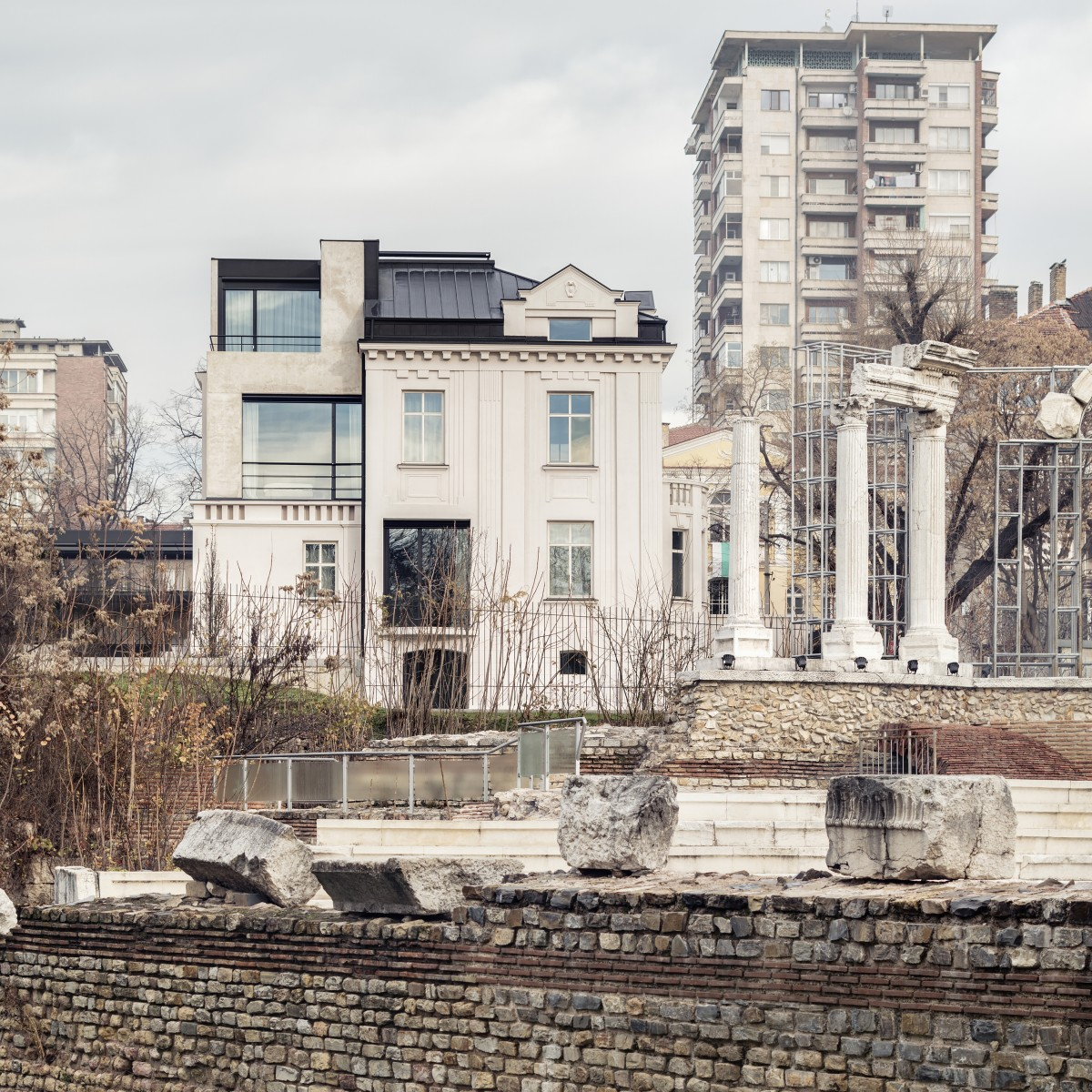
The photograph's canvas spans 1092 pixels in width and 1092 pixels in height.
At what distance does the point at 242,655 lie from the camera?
2708cm

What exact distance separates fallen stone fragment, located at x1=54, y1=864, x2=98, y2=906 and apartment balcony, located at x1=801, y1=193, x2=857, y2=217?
7716 centimetres

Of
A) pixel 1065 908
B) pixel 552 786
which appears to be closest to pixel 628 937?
pixel 1065 908

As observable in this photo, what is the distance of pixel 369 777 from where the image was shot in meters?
20.5

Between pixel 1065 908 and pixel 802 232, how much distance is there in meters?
82.8

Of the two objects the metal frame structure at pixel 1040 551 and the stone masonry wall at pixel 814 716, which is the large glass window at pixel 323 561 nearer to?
the metal frame structure at pixel 1040 551

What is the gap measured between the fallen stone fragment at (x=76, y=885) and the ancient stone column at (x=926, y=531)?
13.6m

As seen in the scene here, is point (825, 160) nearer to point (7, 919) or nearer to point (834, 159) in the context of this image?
point (834, 159)

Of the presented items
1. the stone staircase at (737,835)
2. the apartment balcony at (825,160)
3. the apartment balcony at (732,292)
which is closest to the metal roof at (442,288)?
the stone staircase at (737,835)

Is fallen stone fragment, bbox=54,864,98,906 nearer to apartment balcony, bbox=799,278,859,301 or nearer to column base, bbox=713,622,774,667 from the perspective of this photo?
column base, bbox=713,622,774,667

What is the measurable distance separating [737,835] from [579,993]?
7502mm

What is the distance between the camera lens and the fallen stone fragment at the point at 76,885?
16531 mm

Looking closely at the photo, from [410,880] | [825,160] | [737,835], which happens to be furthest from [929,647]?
[825,160]

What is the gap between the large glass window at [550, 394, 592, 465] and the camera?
37.5 meters

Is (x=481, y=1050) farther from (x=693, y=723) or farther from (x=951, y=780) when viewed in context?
(x=693, y=723)
